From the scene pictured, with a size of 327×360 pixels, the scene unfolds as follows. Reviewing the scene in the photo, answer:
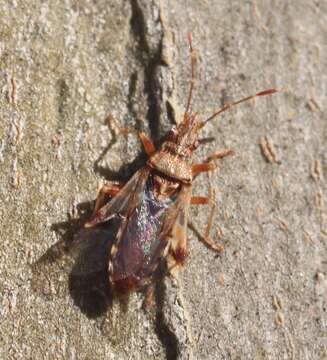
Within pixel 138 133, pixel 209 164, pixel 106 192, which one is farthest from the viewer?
pixel 209 164

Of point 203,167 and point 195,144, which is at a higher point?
point 195,144

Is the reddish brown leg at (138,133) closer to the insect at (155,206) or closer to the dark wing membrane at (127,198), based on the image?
the insect at (155,206)

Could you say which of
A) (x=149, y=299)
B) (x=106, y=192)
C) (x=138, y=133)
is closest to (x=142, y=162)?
(x=138, y=133)

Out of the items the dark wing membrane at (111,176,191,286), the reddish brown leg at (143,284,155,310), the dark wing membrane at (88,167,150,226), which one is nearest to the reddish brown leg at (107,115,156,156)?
the dark wing membrane at (88,167,150,226)

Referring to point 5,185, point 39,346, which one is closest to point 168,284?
point 39,346

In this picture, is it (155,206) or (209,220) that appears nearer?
(209,220)

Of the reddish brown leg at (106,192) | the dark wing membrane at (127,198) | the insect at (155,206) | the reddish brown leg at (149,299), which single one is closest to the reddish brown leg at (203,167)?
the insect at (155,206)

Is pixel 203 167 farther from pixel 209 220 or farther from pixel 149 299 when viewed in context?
pixel 149 299
